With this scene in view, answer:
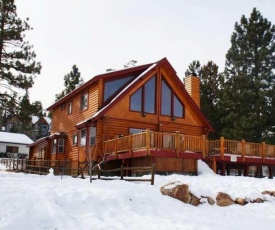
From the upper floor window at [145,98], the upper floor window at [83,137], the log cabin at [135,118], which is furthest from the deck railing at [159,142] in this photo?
the upper floor window at [83,137]

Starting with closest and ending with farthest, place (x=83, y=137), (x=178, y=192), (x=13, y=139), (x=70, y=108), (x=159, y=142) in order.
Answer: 1. (x=178, y=192)
2. (x=159, y=142)
3. (x=83, y=137)
4. (x=70, y=108)
5. (x=13, y=139)

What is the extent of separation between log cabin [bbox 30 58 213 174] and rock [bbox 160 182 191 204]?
17.5 feet

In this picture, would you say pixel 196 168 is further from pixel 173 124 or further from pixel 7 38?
pixel 7 38

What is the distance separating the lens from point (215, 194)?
14117 mm

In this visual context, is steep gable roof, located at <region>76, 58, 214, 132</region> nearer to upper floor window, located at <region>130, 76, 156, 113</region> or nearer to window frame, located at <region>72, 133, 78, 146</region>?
upper floor window, located at <region>130, 76, 156, 113</region>

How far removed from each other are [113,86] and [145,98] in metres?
2.44

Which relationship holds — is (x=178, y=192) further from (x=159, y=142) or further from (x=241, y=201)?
(x=159, y=142)

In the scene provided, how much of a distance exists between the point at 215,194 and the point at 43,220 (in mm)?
7620

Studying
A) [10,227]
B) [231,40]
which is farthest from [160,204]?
[231,40]

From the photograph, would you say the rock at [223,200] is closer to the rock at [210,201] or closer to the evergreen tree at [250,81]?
the rock at [210,201]

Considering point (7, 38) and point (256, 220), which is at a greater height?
point (7, 38)

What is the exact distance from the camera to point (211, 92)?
4456cm

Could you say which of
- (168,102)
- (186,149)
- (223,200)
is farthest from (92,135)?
(223,200)

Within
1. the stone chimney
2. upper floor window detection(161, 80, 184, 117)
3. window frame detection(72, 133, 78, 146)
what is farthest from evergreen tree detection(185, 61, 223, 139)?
window frame detection(72, 133, 78, 146)
